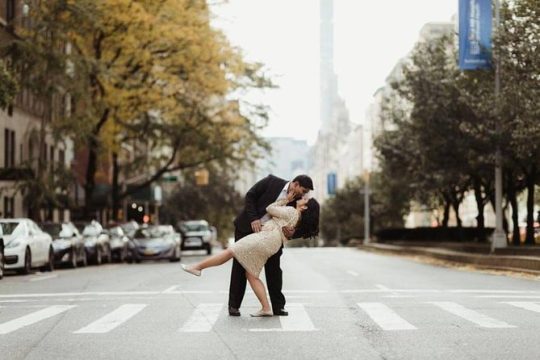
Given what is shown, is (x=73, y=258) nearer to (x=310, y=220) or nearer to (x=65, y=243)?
(x=65, y=243)

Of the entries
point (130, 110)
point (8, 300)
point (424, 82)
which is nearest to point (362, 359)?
point (8, 300)

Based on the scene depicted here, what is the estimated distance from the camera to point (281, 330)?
37.2 ft

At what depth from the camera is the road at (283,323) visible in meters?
9.54

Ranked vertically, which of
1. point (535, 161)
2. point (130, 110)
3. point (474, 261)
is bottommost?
point (474, 261)

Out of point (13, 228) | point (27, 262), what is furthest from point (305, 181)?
point (13, 228)

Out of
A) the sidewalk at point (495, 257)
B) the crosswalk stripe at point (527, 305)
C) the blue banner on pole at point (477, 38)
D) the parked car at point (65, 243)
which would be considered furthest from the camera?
the parked car at point (65, 243)

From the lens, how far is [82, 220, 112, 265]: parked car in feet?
119

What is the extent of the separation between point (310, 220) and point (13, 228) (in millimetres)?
16690

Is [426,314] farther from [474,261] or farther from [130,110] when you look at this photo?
[130,110]

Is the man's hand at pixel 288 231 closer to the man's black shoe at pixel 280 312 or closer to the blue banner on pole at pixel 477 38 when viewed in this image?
the man's black shoe at pixel 280 312

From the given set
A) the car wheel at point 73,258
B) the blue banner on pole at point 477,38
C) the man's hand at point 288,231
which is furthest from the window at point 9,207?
the man's hand at point 288,231

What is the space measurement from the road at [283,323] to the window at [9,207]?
26.3m

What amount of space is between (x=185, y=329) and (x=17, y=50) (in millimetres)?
26627

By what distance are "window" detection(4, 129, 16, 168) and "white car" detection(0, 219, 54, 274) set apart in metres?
19.5
